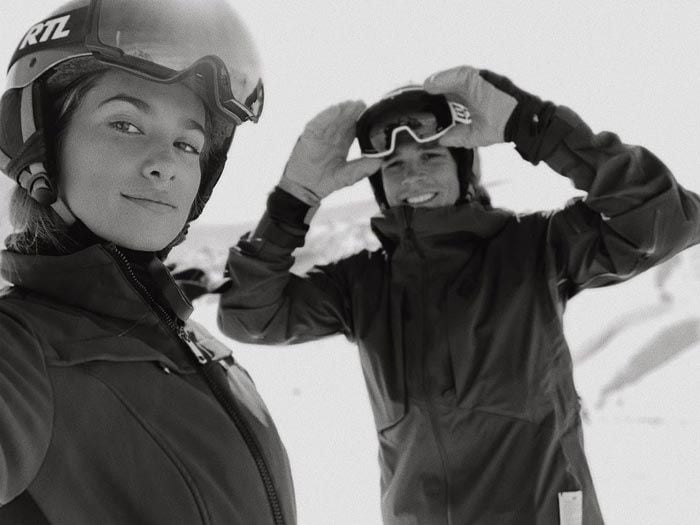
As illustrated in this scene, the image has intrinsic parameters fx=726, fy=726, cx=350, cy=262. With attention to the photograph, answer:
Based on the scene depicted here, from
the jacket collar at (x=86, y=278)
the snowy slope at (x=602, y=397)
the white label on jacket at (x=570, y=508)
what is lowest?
the snowy slope at (x=602, y=397)

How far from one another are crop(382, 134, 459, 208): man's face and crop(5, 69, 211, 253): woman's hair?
1.03 metres

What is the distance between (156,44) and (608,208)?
1049mm

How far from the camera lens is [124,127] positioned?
866 millimetres

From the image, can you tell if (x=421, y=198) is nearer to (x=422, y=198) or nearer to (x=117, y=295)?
(x=422, y=198)

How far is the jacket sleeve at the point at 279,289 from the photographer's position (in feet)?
5.87

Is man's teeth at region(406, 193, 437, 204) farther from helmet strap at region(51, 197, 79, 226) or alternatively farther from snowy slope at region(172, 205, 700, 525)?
helmet strap at region(51, 197, 79, 226)

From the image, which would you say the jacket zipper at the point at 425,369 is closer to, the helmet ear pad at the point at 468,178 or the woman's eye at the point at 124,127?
the helmet ear pad at the point at 468,178

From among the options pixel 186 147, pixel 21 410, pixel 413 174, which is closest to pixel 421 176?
pixel 413 174

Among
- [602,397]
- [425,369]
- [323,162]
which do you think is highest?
[323,162]

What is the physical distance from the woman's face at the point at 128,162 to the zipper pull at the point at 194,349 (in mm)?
113

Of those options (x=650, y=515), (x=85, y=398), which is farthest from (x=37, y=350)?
(x=650, y=515)

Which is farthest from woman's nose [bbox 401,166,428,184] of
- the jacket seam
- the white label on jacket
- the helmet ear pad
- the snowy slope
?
the jacket seam

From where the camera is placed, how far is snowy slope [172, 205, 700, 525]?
12.4ft

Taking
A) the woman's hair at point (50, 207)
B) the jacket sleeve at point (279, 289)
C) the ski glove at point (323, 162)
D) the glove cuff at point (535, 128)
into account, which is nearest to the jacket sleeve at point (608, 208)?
the glove cuff at point (535, 128)
